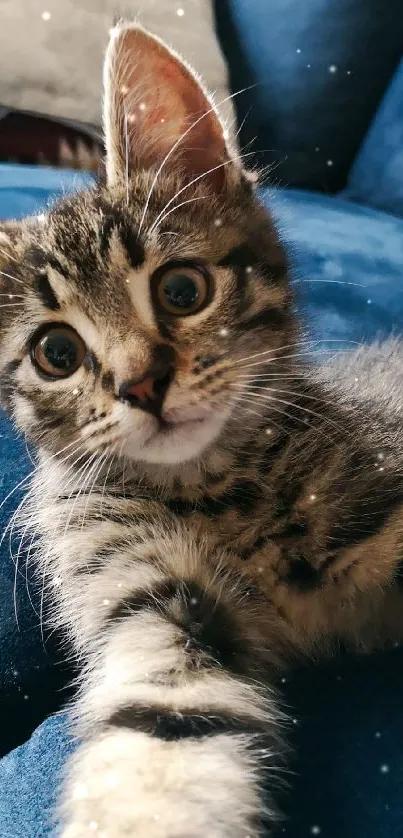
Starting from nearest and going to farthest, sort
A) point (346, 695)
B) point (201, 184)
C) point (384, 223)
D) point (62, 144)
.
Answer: point (346, 695)
point (201, 184)
point (62, 144)
point (384, 223)

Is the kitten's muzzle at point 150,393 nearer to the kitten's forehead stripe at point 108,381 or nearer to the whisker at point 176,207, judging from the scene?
the kitten's forehead stripe at point 108,381

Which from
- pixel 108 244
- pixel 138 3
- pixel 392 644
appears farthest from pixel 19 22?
pixel 392 644

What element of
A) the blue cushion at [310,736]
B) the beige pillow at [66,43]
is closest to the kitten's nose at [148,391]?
the blue cushion at [310,736]

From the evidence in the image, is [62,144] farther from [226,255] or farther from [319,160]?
[226,255]

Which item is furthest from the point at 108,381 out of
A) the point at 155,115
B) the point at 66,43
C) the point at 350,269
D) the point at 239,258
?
the point at 66,43

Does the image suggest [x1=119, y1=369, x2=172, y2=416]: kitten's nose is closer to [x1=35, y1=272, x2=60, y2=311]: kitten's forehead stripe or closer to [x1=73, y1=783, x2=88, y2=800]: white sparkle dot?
[x1=35, y1=272, x2=60, y2=311]: kitten's forehead stripe

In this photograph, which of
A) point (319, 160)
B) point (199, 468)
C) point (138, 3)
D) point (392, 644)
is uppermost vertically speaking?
point (138, 3)

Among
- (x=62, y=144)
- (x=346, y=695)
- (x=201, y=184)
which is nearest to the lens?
(x=346, y=695)
